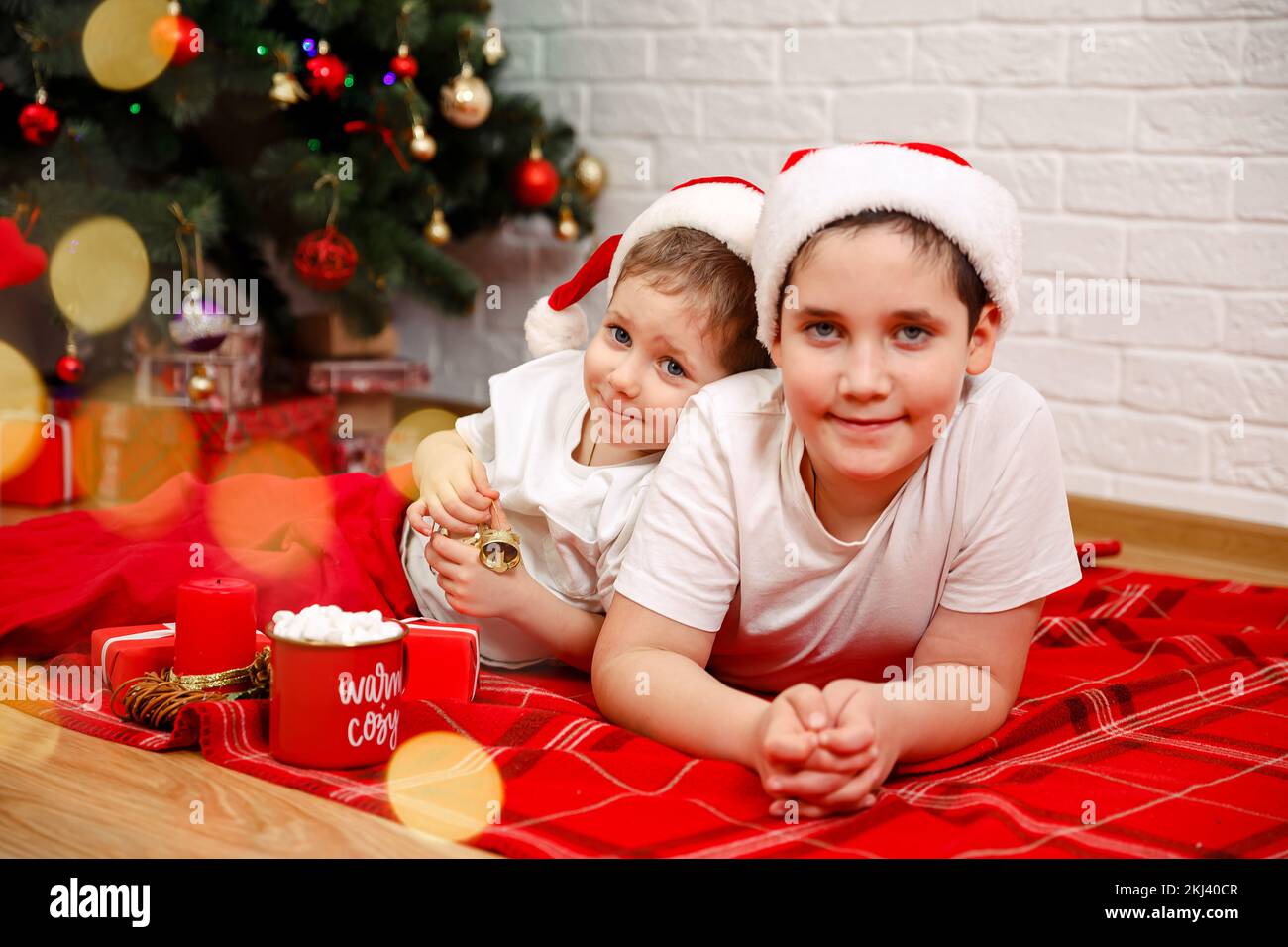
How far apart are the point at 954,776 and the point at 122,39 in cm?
158

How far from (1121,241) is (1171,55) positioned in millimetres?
281

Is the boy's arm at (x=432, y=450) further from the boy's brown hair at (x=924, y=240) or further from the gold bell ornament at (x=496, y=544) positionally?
the boy's brown hair at (x=924, y=240)

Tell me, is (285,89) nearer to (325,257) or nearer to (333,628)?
(325,257)

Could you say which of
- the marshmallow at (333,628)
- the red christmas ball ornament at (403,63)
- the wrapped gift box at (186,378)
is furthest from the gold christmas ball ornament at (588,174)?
the marshmallow at (333,628)

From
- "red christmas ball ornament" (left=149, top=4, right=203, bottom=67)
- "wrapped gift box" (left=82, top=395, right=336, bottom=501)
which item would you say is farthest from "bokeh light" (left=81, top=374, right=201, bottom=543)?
"red christmas ball ornament" (left=149, top=4, right=203, bottom=67)

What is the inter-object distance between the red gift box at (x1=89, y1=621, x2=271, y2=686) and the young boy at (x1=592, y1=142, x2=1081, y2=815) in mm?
413

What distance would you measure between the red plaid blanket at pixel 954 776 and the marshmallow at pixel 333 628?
0.11 meters

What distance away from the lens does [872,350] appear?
991 millimetres

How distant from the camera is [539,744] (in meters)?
1.08

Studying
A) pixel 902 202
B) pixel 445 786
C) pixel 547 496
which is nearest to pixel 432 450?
pixel 547 496

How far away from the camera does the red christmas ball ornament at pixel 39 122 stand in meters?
1.88

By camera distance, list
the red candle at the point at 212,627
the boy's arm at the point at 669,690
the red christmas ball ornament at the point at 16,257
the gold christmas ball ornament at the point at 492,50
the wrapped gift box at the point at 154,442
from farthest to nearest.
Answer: the gold christmas ball ornament at the point at 492,50
the wrapped gift box at the point at 154,442
the red christmas ball ornament at the point at 16,257
the red candle at the point at 212,627
the boy's arm at the point at 669,690

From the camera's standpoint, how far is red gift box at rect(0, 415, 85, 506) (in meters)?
2.08
